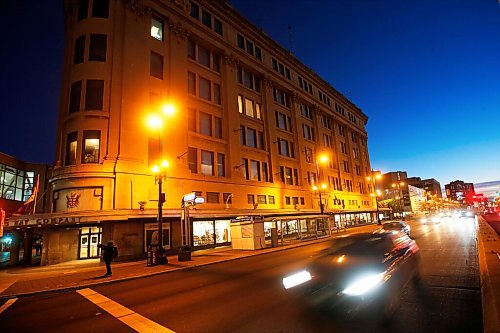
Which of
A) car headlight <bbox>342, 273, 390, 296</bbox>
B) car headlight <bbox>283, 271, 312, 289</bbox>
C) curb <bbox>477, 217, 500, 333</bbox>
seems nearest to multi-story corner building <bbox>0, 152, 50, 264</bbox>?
car headlight <bbox>283, 271, 312, 289</bbox>

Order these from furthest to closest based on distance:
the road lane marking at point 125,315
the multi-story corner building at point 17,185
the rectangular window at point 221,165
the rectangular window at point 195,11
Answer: the rectangular window at point 195,11 < the multi-story corner building at point 17,185 < the rectangular window at point 221,165 < the road lane marking at point 125,315

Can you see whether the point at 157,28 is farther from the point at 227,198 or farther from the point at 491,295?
the point at 491,295

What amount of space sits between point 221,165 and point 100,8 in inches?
714

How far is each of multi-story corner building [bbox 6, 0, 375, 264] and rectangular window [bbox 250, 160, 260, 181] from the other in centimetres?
14

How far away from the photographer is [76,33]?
2333 centimetres

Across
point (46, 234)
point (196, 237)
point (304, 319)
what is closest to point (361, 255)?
point (304, 319)

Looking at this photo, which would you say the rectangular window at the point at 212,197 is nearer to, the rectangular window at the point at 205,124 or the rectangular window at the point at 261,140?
the rectangular window at the point at 205,124

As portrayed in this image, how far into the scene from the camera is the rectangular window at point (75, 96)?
72.1 ft

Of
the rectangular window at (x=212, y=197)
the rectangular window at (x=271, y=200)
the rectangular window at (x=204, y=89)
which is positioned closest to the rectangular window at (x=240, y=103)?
the rectangular window at (x=204, y=89)

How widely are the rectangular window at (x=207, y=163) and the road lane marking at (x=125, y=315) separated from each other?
58.9 feet

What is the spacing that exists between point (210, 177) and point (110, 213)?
1021 cm

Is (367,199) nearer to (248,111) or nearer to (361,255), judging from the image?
(248,111)

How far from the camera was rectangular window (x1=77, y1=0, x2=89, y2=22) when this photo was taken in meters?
24.0

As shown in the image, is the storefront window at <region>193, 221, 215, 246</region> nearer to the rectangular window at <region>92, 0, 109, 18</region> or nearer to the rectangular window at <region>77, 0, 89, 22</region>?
the rectangular window at <region>92, 0, 109, 18</region>
